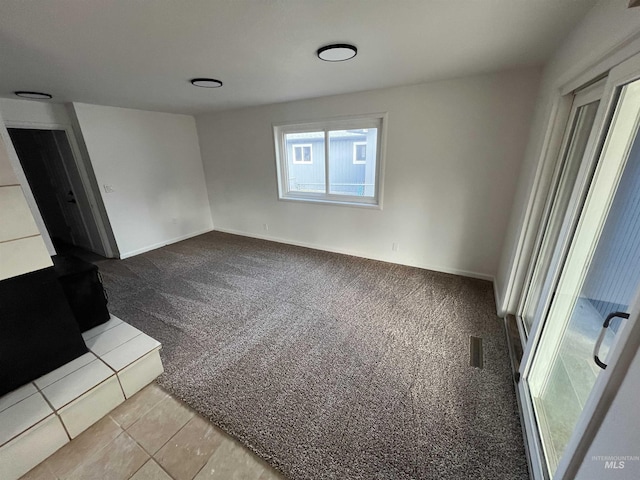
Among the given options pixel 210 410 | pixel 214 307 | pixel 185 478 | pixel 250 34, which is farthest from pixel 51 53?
pixel 185 478

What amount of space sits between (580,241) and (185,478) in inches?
93.1

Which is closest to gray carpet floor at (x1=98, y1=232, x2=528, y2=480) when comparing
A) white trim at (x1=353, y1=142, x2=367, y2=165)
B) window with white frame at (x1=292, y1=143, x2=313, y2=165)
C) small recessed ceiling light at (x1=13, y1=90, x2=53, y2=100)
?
white trim at (x1=353, y1=142, x2=367, y2=165)

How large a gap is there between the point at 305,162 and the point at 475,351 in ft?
10.8

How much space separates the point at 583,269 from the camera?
53.7 inches

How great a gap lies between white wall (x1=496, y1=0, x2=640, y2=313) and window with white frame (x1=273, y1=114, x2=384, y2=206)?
1.51 meters

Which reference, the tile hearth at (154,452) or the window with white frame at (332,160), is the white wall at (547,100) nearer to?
Answer: the window with white frame at (332,160)

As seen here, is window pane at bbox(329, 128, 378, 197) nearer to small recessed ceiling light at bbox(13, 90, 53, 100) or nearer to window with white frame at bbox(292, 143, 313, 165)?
window with white frame at bbox(292, 143, 313, 165)

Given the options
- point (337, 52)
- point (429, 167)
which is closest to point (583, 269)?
point (429, 167)

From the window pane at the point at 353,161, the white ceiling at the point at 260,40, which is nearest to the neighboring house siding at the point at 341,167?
the window pane at the point at 353,161

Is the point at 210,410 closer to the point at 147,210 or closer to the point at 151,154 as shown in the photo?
the point at 147,210

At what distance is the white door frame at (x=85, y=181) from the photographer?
312cm

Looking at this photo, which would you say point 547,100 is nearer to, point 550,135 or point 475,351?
point 550,135

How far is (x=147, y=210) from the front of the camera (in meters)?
4.12

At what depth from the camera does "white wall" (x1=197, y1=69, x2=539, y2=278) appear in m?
2.52
